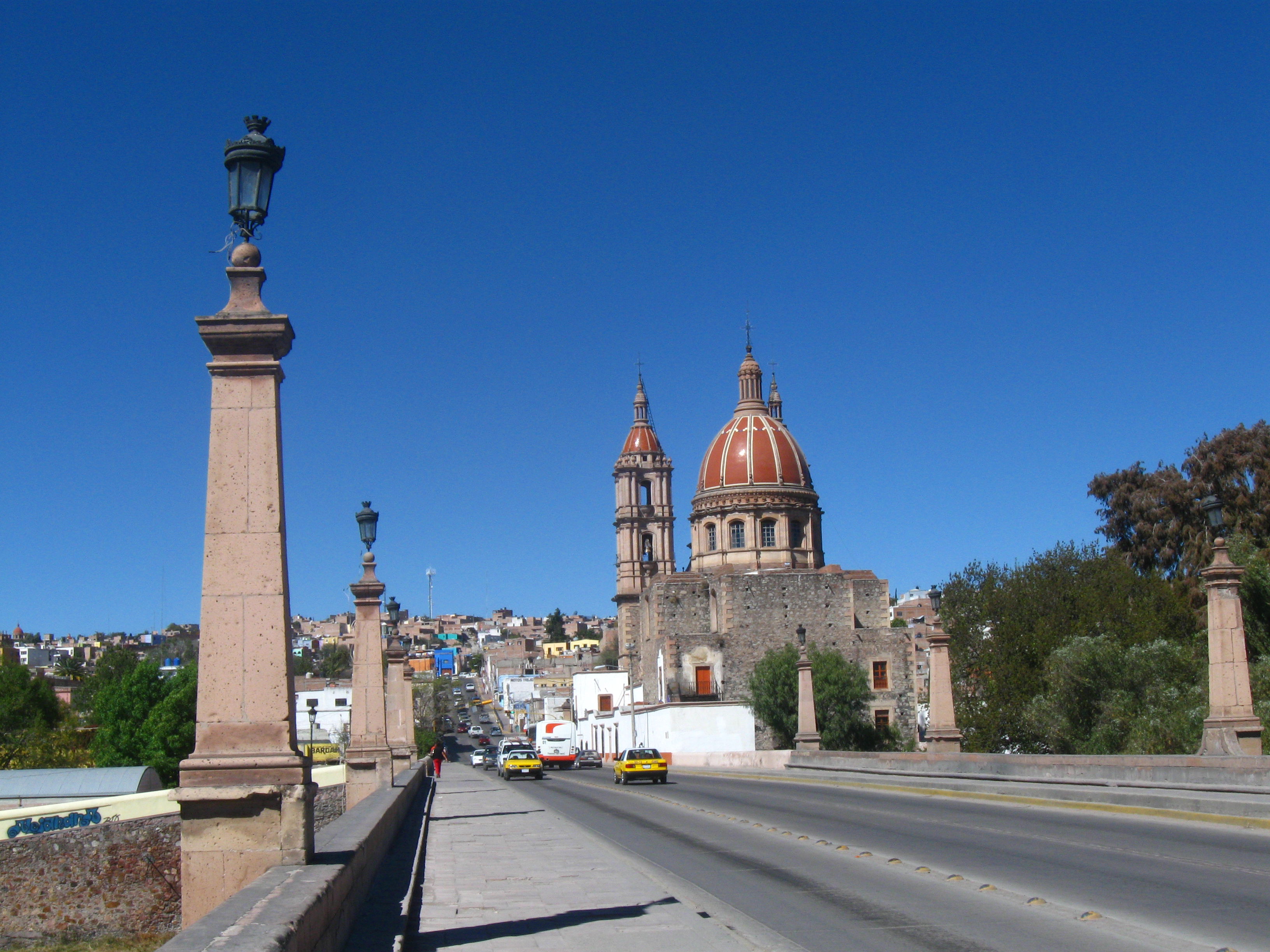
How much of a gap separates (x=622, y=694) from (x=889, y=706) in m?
24.4

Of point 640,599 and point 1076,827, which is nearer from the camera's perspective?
point 1076,827

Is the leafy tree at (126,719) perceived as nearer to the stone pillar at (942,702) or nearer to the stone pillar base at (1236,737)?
the stone pillar at (942,702)

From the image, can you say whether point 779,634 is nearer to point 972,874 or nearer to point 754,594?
point 754,594

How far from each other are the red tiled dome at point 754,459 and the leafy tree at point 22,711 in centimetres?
4078

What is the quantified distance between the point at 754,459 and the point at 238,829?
71.5 meters

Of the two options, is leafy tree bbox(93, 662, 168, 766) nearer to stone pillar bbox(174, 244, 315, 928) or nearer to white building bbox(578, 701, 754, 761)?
white building bbox(578, 701, 754, 761)

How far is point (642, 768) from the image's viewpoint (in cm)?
3997

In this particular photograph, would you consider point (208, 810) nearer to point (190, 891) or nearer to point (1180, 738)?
point (190, 891)

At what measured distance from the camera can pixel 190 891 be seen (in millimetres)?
7105

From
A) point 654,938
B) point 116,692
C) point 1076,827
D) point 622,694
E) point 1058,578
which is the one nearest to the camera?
point 654,938

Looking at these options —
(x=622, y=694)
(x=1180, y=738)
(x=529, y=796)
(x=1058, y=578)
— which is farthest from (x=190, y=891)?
(x=622, y=694)

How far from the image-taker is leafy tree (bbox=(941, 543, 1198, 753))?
141 ft

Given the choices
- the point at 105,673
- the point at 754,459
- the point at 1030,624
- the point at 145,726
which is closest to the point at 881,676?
the point at 754,459

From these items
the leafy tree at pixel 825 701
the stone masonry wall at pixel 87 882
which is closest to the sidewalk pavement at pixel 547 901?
the stone masonry wall at pixel 87 882
